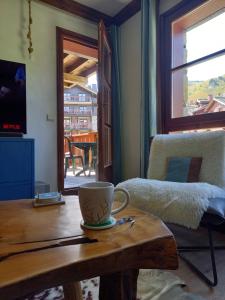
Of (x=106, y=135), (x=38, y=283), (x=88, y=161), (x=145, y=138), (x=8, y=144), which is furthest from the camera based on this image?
(x=88, y=161)

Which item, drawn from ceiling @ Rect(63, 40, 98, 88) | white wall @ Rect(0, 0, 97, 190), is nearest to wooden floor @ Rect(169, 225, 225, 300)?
white wall @ Rect(0, 0, 97, 190)

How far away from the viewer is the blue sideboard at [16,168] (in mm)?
1887

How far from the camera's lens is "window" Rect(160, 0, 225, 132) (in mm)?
1993

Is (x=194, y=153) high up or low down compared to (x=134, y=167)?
up

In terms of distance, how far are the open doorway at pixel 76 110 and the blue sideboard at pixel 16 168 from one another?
55 centimetres

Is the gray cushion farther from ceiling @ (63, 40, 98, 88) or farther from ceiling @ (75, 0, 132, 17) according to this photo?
ceiling @ (63, 40, 98, 88)

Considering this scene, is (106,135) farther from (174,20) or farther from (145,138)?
(174,20)

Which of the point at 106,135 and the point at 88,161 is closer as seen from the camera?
the point at 106,135

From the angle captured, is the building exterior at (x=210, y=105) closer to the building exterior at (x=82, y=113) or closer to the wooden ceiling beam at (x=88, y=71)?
the wooden ceiling beam at (x=88, y=71)

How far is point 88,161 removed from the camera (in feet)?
16.2

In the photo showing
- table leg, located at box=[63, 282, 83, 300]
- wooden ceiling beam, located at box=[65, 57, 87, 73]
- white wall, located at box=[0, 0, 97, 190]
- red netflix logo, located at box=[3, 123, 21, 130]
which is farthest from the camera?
wooden ceiling beam, located at box=[65, 57, 87, 73]

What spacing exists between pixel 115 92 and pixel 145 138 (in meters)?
0.84

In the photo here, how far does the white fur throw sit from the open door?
1065mm

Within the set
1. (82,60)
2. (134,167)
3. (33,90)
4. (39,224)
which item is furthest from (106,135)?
(82,60)
